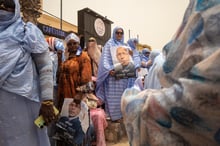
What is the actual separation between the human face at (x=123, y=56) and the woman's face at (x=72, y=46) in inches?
30.9

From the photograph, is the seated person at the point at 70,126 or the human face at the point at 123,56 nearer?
the seated person at the point at 70,126

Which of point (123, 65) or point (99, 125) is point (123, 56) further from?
point (99, 125)

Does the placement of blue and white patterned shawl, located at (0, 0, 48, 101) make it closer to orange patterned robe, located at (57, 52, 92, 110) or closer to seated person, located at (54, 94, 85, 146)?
seated person, located at (54, 94, 85, 146)

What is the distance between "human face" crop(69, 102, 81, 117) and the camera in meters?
2.62

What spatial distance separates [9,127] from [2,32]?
0.58m

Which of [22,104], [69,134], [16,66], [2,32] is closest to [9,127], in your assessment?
[22,104]

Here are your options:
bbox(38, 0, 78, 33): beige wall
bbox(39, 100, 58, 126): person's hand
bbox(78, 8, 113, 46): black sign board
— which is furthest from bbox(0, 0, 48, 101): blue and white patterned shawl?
bbox(38, 0, 78, 33): beige wall

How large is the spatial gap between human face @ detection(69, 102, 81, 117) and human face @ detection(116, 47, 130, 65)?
45.7 inches

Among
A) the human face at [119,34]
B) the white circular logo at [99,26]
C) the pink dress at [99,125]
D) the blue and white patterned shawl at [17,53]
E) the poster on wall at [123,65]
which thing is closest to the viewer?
the blue and white patterned shawl at [17,53]

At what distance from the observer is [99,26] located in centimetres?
759

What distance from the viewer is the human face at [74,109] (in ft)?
8.59

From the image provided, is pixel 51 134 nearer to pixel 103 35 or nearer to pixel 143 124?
pixel 143 124

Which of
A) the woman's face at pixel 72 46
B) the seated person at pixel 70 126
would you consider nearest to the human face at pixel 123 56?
the woman's face at pixel 72 46

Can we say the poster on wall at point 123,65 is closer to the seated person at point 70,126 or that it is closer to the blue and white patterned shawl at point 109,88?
the blue and white patterned shawl at point 109,88
